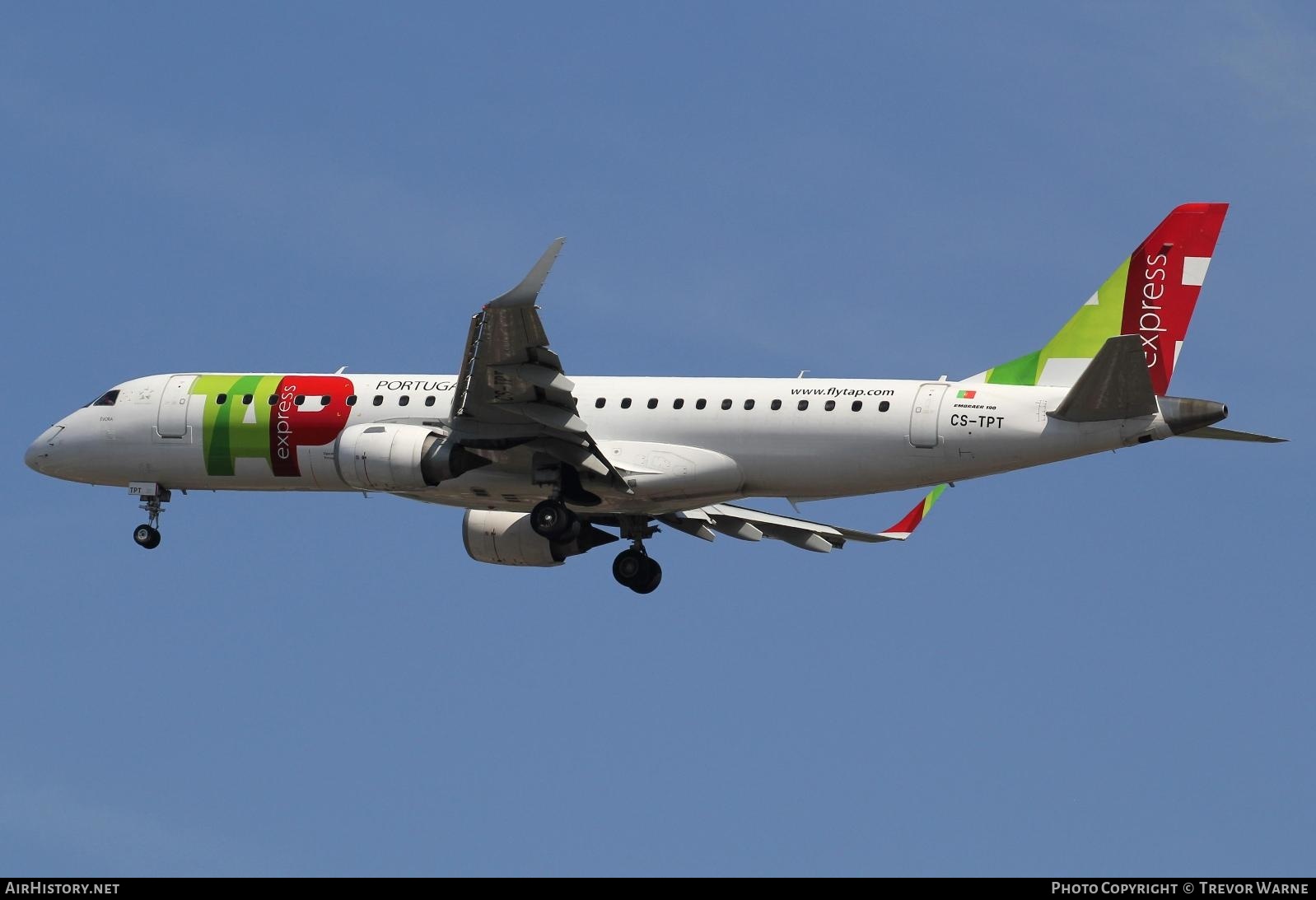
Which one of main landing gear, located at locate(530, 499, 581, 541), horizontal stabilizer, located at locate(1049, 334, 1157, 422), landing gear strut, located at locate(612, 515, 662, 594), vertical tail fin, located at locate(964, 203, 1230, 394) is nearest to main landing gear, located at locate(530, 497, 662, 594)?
landing gear strut, located at locate(612, 515, 662, 594)

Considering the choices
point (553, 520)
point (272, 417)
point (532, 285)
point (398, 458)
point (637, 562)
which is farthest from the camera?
point (637, 562)

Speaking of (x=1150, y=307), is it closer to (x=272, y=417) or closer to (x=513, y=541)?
(x=513, y=541)

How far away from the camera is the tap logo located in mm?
48719

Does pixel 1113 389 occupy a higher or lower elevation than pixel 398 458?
lower

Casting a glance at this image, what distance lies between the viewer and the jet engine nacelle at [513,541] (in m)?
51.1

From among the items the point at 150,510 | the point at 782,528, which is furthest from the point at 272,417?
the point at 782,528

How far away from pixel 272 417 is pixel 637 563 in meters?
8.73

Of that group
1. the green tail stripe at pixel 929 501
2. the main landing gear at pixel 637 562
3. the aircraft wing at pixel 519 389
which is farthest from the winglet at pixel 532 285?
the green tail stripe at pixel 929 501

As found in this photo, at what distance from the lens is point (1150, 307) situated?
151 ft

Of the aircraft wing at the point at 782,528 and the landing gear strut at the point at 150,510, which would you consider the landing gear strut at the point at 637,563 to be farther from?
the landing gear strut at the point at 150,510

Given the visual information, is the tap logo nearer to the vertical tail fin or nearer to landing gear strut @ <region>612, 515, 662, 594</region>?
landing gear strut @ <region>612, 515, 662, 594</region>

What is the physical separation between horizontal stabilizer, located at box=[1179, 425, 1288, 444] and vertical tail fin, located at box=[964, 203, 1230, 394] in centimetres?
201

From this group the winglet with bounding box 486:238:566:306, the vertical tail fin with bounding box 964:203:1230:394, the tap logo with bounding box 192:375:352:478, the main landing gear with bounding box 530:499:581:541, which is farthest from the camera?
the tap logo with bounding box 192:375:352:478
